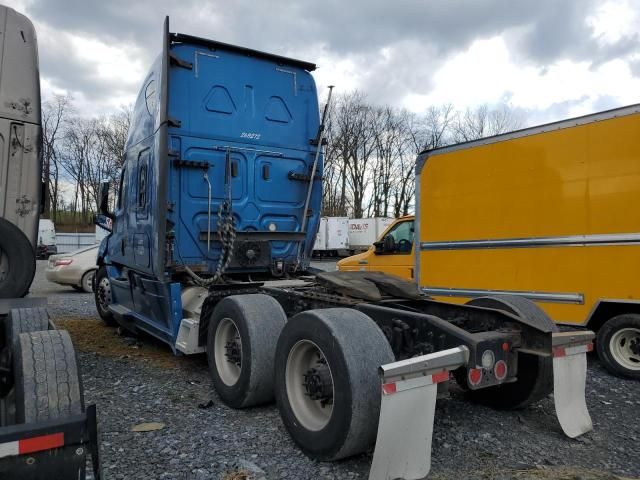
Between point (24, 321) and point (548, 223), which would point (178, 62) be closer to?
point (24, 321)

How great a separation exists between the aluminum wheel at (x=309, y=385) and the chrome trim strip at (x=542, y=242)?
12.6 feet

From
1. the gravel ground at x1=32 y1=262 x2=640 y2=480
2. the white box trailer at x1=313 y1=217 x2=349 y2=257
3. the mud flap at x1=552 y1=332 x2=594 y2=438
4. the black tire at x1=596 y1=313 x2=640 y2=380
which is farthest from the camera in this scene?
the white box trailer at x1=313 y1=217 x2=349 y2=257

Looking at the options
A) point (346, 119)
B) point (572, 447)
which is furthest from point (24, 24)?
point (346, 119)

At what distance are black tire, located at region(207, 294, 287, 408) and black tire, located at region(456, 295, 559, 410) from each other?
1.58 metres

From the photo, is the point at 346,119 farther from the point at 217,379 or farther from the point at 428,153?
the point at 217,379

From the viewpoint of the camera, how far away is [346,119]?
5809 cm

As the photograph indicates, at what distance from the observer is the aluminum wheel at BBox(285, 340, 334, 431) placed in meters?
3.36

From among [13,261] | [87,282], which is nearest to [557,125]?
[13,261]

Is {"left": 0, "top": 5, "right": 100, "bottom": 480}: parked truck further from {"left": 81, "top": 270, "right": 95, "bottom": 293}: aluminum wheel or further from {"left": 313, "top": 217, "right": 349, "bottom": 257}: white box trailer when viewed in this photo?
{"left": 313, "top": 217, "right": 349, "bottom": 257}: white box trailer

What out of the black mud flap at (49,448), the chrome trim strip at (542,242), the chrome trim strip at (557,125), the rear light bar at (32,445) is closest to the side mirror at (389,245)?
the chrome trim strip at (542,242)

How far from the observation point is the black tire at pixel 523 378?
13.1 feet

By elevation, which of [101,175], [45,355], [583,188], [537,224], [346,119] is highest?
[346,119]

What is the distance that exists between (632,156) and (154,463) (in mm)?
5475

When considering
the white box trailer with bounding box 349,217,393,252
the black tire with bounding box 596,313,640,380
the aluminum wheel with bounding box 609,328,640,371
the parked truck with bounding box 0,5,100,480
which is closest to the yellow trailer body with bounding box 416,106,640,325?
the black tire with bounding box 596,313,640,380
